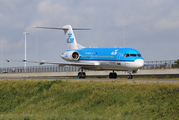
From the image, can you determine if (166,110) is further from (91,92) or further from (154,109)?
(91,92)

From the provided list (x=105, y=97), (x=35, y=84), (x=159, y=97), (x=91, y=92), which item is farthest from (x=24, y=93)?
(x=159, y=97)

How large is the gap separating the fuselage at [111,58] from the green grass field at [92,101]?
1259cm

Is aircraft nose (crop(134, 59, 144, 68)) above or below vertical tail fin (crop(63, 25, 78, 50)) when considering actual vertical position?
below

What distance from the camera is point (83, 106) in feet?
75.9

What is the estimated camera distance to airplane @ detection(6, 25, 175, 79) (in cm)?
3978

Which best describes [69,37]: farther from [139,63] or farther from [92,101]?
[92,101]

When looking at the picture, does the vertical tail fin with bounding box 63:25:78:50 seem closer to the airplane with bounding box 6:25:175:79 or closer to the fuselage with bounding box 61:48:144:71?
the airplane with bounding box 6:25:175:79

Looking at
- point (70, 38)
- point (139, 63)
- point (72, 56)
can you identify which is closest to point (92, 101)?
point (139, 63)

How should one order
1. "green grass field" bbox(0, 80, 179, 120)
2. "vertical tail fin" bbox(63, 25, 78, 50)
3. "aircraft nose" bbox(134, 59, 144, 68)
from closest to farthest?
"green grass field" bbox(0, 80, 179, 120) → "aircraft nose" bbox(134, 59, 144, 68) → "vertical tail fin" bbox(63, 25, 78, 50)

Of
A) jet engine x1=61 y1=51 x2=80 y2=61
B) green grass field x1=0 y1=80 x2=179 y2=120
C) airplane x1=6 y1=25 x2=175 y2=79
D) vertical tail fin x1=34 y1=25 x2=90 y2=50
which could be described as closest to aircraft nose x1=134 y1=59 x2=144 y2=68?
airplane x1=6 y1=25 x2=175 y2=79

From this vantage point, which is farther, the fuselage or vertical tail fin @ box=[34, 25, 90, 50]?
vertical tail fin @ box=[34, 25, 90, 50]

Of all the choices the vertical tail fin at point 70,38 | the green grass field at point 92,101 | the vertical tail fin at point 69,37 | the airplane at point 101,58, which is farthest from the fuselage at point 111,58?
the green grass field at point 92,101

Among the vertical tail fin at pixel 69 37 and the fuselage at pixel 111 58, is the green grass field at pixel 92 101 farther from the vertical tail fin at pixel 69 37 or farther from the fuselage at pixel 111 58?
the vertical tail fin at pixel 69 37

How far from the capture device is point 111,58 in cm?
4241
